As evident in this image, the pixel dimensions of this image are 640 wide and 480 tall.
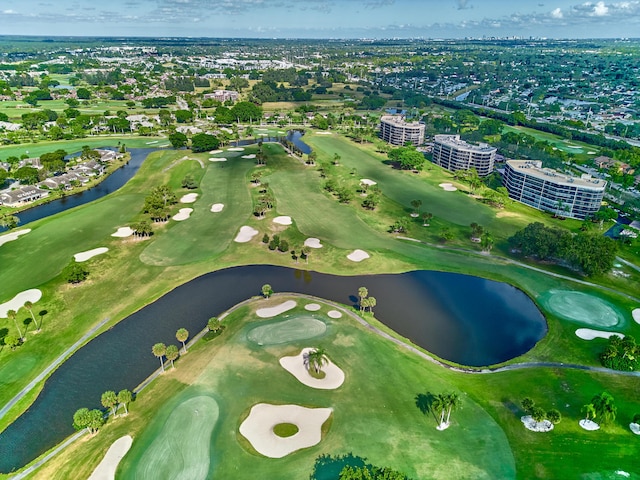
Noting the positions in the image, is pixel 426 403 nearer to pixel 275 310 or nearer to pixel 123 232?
pixel 275 310

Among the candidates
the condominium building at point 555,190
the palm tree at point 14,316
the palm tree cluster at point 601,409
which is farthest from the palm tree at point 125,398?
the condominium building at point 555,190

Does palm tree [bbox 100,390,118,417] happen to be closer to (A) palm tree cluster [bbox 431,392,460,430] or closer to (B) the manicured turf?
(B) the manicured turf

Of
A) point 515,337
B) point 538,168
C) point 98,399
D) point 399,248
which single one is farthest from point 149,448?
point 538,168

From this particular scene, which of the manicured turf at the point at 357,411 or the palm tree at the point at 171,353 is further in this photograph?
the palm tree at the point at 171,353

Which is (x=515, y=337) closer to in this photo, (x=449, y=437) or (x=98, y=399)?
(x=449, y=437)

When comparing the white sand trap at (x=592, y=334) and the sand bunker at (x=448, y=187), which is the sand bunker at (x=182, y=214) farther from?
the white sand trap at (x=592, y=334)

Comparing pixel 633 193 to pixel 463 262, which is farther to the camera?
pixel 633 193
